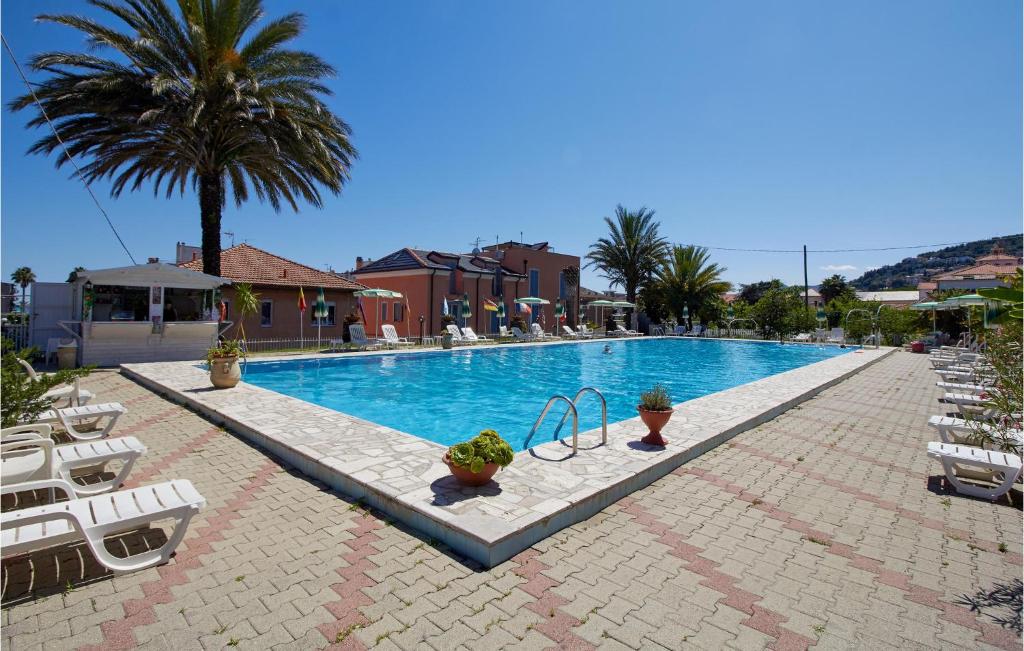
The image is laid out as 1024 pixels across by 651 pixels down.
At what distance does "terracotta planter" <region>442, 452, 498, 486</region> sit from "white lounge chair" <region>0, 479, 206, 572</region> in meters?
1.93

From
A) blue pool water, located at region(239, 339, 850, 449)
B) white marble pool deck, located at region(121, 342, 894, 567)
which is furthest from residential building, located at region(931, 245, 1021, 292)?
white marble pool deck, located at region(121, 342, 894, 567)

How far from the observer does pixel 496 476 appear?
474cm

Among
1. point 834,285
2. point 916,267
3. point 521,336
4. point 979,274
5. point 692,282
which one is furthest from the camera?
point 916,267

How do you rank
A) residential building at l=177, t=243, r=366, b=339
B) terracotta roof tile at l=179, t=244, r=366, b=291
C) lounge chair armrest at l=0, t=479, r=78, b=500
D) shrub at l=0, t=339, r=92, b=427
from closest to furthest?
lounge chair armrest at l=0, t=479, r=78, b=500, shrub at l=0, t=339, r=92, b=427, residential building at l=177, t=243, r=366, b=339, terracotta roof tile at l=179, t=244, r=366, b=291

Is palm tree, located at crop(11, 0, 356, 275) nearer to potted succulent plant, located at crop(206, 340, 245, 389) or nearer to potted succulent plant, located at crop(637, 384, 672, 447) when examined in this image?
potted succulent plant, located at crop(206, 340, 245, 389)

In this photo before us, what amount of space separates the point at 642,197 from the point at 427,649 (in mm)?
34379

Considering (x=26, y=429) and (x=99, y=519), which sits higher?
(x=26, y=429)

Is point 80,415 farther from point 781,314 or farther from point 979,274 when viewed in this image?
point 979,274

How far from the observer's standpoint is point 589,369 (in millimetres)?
17094

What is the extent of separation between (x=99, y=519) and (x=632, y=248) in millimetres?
34554

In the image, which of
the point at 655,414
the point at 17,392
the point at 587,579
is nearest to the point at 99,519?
the point at 17,392

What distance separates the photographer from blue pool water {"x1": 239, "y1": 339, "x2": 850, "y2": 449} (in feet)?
31.8

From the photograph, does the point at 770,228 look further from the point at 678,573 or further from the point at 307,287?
the point at 678,573

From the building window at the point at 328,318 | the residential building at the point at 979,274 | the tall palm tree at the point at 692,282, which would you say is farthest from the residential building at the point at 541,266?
the residential building at the point at 979,274
